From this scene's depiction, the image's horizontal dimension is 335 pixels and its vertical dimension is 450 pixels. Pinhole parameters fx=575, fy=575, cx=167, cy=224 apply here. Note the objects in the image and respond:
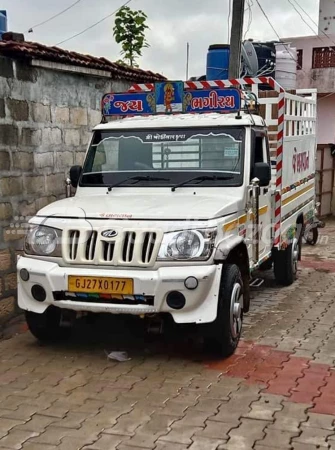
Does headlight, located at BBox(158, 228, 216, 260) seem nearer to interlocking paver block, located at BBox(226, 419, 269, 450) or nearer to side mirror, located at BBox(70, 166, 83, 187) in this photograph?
interlocking paver block, located at BBox(226, 419, 269, 450)

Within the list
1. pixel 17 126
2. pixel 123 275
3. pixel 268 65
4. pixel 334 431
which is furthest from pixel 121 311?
pixel 268 65

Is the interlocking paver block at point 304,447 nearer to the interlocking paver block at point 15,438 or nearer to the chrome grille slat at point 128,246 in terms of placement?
the interlocking paver block at point 15,438

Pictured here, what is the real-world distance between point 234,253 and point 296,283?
318cm

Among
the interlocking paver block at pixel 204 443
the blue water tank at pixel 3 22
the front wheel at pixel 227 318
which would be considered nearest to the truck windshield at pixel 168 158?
the front wheel at pixel 227 318

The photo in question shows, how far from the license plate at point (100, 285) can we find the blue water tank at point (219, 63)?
6149mm

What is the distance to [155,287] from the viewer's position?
442 centimetres

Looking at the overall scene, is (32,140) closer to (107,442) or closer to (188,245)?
(188,245)

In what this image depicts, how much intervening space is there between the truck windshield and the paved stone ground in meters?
1.47

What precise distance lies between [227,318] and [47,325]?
160 centimetres

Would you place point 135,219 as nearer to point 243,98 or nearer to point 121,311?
point 121,311

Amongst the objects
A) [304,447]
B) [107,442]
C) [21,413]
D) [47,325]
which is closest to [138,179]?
[47,325]

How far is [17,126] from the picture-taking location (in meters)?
6.00

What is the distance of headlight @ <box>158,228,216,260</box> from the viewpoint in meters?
4.49

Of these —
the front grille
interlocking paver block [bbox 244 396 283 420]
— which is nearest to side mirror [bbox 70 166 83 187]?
the front grille
